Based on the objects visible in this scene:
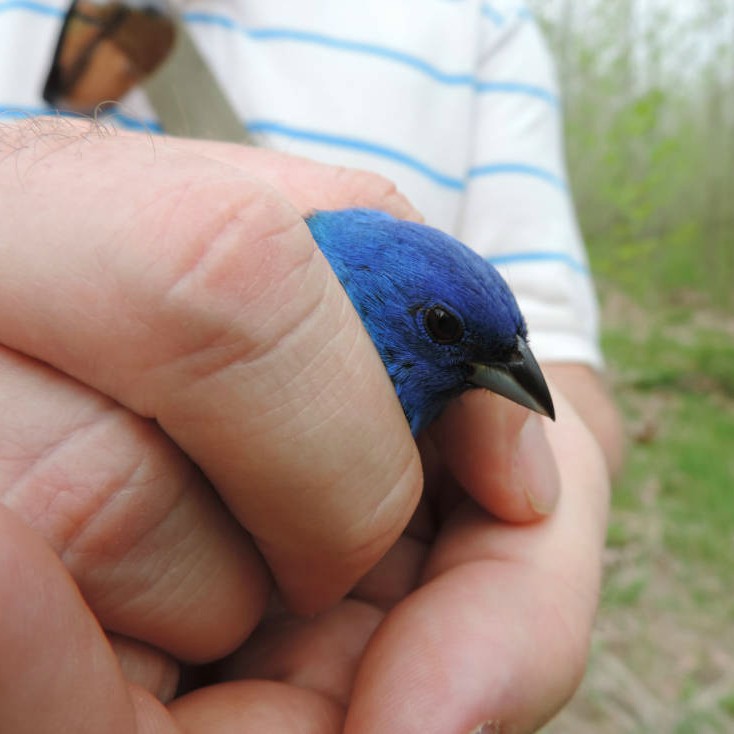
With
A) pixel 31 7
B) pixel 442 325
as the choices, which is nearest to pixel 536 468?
pixel 442 325

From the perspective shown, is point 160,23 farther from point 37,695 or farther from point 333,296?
point 37,695

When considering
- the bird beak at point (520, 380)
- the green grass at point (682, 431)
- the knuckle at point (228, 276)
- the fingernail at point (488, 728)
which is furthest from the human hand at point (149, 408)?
the green grass at point (682, 431)

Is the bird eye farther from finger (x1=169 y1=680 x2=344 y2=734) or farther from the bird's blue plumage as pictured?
finger (x1=169 y1=680 x2=344 y2=734)

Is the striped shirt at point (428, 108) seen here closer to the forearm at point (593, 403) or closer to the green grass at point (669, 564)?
the forearm at point (593, 403)

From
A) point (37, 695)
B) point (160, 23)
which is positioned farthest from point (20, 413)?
point (160, 23)

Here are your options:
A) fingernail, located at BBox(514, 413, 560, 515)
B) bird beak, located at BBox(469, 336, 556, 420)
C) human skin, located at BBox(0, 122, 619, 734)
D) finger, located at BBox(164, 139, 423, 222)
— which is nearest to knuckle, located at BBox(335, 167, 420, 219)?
finger, located at BBox(164, 139, 423, 222)

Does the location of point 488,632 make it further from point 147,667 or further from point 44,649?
point 44,649
